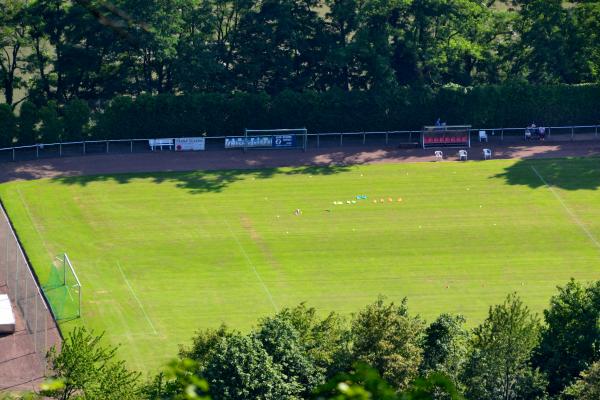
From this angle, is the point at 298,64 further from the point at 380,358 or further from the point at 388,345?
the point at 380,358

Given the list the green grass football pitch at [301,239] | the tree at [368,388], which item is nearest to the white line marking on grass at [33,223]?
the green grass football pitch at [301,239]

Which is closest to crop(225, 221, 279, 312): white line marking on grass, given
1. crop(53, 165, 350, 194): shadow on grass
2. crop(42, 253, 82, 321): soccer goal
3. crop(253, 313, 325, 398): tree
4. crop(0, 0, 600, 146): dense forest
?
crop(53, 165, 350, 194): shadow on grass

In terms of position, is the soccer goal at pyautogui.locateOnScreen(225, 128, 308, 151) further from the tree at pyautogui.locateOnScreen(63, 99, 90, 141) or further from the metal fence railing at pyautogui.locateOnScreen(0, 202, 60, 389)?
the metal fence railing at pyautogui.locateOnScreen(0, 202, 60, 389)

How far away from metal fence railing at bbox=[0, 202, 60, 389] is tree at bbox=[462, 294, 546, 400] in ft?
68.2

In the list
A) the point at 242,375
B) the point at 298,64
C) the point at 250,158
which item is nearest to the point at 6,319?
the point at 242,375

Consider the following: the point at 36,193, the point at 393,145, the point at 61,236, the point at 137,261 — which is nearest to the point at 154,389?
the point at 137,261

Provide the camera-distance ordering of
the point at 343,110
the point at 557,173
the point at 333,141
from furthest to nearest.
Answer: the point at 343,110 < the point at 333,141 < the point at 557,173

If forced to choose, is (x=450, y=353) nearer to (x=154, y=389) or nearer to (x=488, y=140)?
(x=154, y=389)

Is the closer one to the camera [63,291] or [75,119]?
[63,291]

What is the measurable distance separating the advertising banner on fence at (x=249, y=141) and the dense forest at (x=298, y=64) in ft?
9.08

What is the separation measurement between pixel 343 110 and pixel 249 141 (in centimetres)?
915

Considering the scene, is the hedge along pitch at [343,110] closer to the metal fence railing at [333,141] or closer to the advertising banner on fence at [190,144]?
the metal fence railing at [333,141]

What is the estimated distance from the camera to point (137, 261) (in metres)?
71.8

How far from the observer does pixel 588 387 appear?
44.9 m
